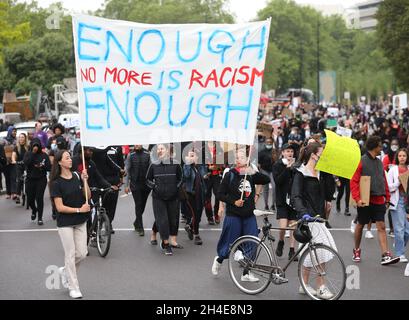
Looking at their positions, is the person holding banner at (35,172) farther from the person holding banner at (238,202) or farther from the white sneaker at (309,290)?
the white sneaker at (309,290)

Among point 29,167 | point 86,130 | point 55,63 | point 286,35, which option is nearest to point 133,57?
point 86,130

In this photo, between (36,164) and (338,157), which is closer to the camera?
(338,157)

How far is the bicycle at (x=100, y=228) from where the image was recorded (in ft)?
36.8

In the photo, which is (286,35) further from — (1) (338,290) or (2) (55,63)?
(1) (338,290)

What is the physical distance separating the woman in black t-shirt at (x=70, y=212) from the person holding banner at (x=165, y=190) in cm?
275

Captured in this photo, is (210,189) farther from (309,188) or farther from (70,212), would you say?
(70,212)

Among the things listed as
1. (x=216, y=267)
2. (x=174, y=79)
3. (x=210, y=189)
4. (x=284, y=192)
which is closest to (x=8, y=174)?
(x=210, y=189)

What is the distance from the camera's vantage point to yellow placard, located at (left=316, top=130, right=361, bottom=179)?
29.6 ft

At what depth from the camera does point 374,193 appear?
1052 centimetres

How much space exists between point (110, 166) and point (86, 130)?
3553 millimetres

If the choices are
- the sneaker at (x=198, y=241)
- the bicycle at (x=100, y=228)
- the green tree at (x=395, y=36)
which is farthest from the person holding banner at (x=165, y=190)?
the green tree at (x=395, y=36)

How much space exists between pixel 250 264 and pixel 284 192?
8.48ft

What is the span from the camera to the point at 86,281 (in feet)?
31.7

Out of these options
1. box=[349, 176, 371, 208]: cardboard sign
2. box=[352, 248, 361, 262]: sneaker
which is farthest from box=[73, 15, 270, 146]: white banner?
box=[352, 248, 361, 262]: sneaker
